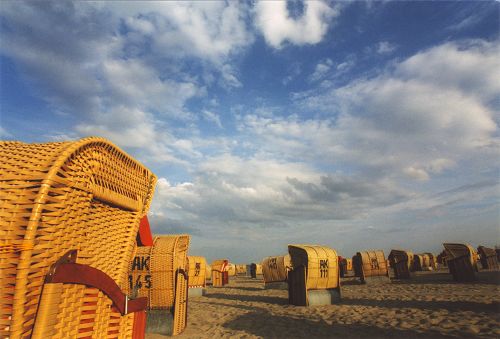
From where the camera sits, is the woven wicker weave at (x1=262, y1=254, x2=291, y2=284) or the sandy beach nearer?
the sandy beach

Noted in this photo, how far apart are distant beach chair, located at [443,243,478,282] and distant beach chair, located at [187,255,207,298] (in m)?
16.5

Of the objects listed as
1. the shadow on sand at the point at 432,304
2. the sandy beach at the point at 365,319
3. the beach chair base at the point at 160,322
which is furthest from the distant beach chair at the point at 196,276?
the beach chair base at the point at 160,322

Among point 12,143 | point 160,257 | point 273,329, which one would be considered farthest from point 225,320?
point 12,143

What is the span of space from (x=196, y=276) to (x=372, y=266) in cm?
1343

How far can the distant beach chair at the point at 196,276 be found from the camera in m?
20.1

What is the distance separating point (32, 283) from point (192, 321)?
11.3 meters

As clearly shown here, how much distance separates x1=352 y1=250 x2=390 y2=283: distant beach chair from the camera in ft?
74.8

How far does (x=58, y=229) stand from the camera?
5.13 feet

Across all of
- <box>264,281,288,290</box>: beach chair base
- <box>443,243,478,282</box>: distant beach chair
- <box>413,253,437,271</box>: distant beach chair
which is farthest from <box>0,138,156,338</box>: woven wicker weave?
<box>413,253,437,271</box>: distant beach chair

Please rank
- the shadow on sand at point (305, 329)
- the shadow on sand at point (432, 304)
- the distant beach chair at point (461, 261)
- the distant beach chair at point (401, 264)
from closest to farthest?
1. the shadow on sand at point (305, 329)
2. the shadow on sand at point (432, 304)
3. the distant beach chair at point (461, 261)
4. the distant beach chair at point (401, 264)

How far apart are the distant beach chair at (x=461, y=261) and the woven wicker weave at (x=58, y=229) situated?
22.4 m

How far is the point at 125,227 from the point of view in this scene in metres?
2.41

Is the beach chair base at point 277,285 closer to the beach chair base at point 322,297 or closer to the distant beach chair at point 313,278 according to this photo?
the distant beach chair at point 313,278

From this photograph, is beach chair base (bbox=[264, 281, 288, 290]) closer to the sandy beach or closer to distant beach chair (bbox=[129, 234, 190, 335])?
the sandy beach
